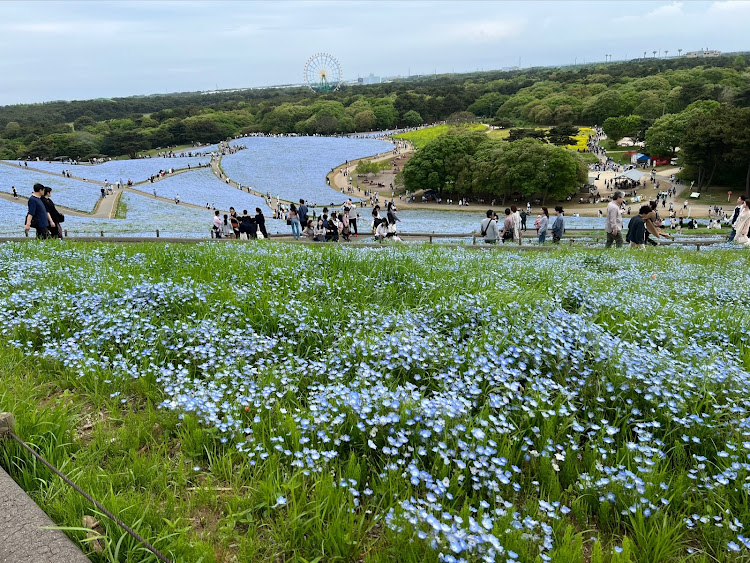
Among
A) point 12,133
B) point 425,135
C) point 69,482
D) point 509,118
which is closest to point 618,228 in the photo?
point 69,482

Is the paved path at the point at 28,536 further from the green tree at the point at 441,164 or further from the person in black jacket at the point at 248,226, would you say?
the green tree at the point at 441,164

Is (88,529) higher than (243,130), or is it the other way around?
(243,130)

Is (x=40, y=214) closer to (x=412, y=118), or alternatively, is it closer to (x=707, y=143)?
(x=707, y=143)

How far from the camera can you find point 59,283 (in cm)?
Result: 578

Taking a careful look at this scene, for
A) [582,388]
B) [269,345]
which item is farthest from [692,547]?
[269,345]

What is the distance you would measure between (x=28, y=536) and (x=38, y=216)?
32.9 ft

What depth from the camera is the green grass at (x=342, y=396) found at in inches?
97.3

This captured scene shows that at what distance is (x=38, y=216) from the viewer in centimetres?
1031

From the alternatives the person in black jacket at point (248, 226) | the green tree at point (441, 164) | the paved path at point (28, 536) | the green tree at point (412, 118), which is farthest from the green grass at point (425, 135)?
the paved path at point (28, 536)

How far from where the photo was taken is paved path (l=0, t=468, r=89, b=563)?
216 centimetres

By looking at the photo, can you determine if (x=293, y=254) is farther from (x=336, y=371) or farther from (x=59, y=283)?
(x=336, y=371)

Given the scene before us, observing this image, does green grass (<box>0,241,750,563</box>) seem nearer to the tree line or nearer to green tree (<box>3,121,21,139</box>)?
the tree line

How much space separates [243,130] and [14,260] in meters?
103

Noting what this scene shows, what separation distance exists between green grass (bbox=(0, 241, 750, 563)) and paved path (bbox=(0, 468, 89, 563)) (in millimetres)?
104
